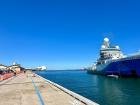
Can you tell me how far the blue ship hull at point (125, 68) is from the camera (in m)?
65.3

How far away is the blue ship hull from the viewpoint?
65312 millimetres

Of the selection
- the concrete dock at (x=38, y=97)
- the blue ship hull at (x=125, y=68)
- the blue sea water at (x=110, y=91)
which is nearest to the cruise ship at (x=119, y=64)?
the blue ship hull at (x=125, y=68)

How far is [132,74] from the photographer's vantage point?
68.8m

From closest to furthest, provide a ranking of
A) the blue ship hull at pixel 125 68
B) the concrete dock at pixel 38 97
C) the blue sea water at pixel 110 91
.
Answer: the concrete dock at pixel 38 97, the blue sea water at pixel 110 91, the blue ship hull at pixel 125 68

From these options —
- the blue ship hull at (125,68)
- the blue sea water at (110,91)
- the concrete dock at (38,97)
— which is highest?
the blue ship hull at (125,68)

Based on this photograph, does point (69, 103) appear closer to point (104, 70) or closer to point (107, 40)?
point (104, 70)

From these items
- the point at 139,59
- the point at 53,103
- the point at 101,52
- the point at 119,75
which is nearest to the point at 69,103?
the point at 53,103

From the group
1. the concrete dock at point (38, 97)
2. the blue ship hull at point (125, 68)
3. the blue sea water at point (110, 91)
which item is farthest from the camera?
the blue ship hull at point (125, 68)

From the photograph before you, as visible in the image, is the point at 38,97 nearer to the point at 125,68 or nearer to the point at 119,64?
the point at 125,68

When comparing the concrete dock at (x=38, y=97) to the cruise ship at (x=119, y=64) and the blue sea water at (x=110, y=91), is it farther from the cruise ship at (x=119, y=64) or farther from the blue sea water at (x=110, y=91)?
the cruise ship at (x=119, y=64)

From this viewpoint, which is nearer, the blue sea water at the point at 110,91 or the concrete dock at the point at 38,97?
the concrete dock at the point at 38,97

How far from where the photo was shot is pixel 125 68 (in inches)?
2820

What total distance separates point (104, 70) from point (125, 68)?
19.9 m

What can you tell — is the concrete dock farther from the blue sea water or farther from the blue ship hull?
the blue ship hull
